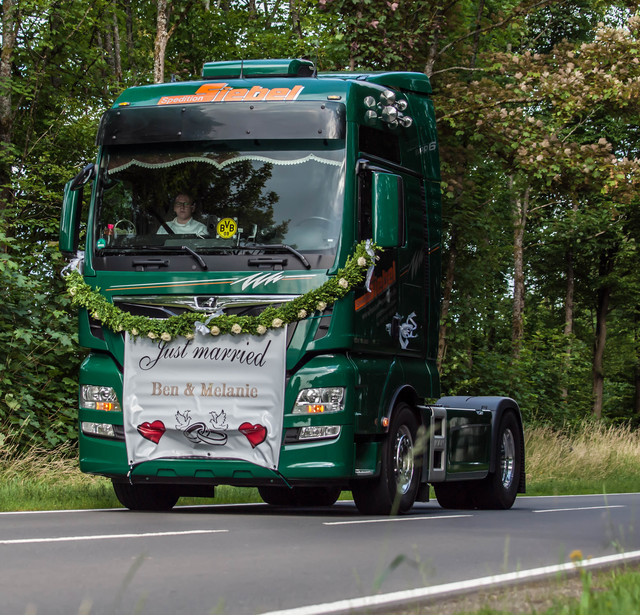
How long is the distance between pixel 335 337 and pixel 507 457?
530 cm

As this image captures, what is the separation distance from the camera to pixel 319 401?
36.3 ft

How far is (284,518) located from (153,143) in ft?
11.8

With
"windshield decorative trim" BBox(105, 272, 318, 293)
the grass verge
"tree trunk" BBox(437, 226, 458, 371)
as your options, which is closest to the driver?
"windshield decorative trim" BBox(105, 272, 318, 293)

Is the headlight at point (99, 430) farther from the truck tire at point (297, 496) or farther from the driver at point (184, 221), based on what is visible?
the truck tire at point (297, 496)

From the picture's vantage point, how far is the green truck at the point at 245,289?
36.5 feet

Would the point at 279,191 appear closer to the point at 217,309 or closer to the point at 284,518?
the point at 217,309

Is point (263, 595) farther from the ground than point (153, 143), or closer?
closer

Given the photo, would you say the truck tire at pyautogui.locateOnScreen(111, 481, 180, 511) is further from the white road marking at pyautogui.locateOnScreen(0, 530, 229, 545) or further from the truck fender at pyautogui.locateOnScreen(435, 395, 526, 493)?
the truck fender at pyautogui.locateOnScreen(435, 395, 526, 493)

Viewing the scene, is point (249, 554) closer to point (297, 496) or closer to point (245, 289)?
A: point (245, 289)

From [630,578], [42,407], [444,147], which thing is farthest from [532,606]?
[444,147]

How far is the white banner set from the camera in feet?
36.7

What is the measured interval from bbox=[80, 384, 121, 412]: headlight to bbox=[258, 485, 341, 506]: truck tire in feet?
10.2

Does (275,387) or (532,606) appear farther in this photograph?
(275,387)

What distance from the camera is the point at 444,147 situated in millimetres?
22656
